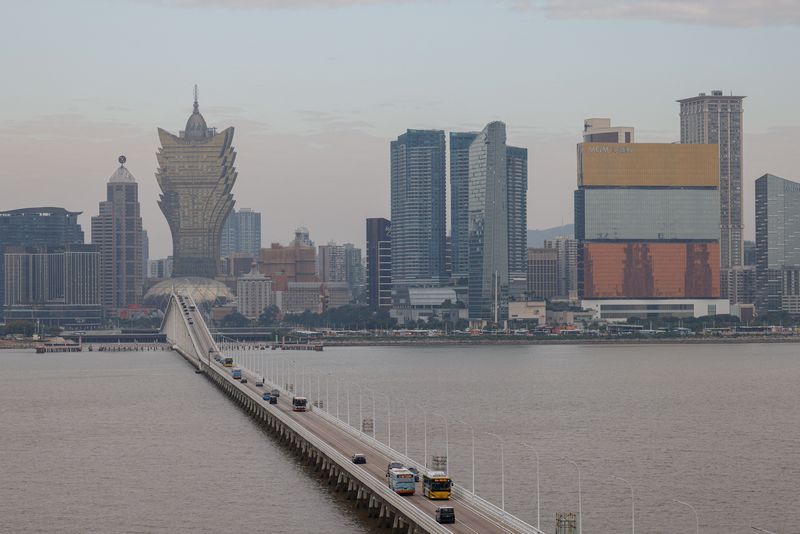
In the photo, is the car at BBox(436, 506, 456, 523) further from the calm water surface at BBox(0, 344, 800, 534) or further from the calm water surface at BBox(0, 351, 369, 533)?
the calm water surface at BBox(0, 351, 369, 533)

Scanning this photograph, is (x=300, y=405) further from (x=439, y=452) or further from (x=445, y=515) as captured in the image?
(x=445, y=515)

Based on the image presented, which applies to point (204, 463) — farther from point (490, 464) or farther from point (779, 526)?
point (779, 526)

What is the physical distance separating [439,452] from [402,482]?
25063 mm

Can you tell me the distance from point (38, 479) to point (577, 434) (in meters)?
40.5

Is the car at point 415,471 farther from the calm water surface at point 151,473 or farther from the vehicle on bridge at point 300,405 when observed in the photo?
the vehicle on bridge at point 300,405

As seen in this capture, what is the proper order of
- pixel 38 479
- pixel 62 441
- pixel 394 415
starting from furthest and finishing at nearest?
pixel 394 415 < pixel 62 441 < pixel 38 479

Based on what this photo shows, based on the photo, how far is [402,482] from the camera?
65312mm

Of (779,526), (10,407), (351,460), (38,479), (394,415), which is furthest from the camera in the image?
(10,407)

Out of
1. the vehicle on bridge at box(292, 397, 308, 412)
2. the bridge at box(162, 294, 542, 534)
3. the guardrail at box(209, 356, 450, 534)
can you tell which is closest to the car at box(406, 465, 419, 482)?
the bridge at box(162, 294, 542, 534)

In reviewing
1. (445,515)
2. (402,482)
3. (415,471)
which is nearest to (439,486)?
(402,482)

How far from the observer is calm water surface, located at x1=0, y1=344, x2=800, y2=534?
70.7 meters

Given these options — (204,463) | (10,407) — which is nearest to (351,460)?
(204,463)

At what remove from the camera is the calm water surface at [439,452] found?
70.7 m

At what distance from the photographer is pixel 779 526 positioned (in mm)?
67062
